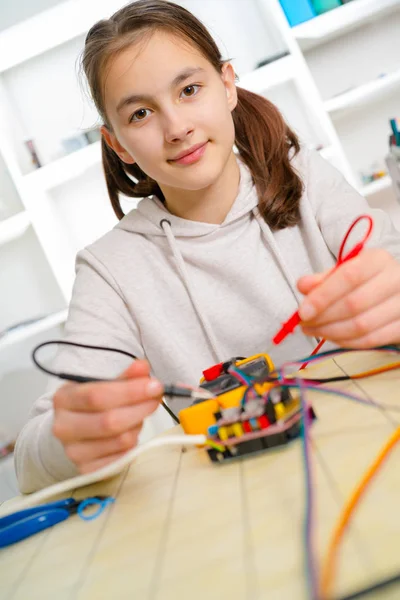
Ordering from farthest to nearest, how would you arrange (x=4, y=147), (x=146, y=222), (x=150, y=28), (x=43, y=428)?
(x=4, y=147)
(x=146, y=222)
(x=150, y=28)
(x=43, y=428)

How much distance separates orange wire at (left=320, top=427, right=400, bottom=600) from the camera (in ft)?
1.03

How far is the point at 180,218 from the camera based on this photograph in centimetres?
115

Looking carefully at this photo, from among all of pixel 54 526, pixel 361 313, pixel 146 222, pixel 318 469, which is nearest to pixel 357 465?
pixel 318 469

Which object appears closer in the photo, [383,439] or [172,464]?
[383,439]

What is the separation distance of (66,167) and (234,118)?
1154 mm

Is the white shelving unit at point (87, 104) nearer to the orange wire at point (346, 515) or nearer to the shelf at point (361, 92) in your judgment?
the shelf at point (361, 92)

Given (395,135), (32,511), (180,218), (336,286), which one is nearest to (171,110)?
(180,218)

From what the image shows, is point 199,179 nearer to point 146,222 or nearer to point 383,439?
point 146,222

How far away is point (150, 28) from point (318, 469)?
82 centimetres

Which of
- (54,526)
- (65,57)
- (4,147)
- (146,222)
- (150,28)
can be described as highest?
(65,57)

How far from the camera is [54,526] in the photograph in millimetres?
620

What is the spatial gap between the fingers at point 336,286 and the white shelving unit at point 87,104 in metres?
1.68

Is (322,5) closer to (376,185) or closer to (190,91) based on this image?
(376,185)

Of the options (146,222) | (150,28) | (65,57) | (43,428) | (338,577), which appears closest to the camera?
(338,577)
